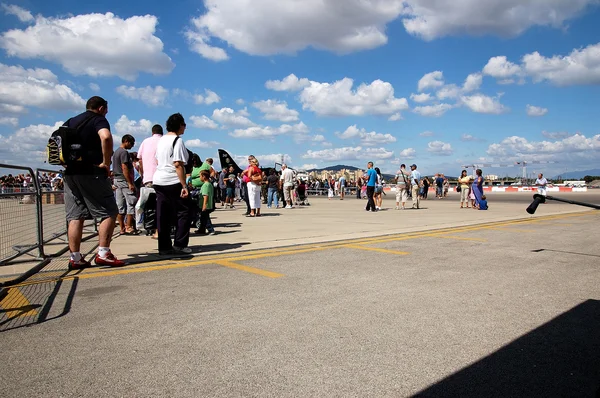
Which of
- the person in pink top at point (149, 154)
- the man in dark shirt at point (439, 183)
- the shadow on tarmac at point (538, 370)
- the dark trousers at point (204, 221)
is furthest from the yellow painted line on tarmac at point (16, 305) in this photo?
the man in dark shirt at point (439, 183)

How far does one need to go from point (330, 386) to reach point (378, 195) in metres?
16.7

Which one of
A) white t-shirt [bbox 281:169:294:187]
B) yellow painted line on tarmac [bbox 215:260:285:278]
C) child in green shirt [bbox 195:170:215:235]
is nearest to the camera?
yellow painted line on tarmac [bbox 215:260:285:278]

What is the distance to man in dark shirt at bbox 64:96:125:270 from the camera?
16.8 ft

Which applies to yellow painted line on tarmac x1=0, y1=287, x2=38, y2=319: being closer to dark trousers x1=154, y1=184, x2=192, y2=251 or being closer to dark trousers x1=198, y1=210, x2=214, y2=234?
dark trousers x1=154, y1=184, x2=192, y2=251

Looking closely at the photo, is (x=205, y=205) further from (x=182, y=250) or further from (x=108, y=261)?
(x=108, y=261)

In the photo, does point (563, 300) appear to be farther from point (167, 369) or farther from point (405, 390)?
point (167, 369)

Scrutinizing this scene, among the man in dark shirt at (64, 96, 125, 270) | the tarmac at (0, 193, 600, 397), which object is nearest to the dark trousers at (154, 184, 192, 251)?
the tarmac at (0, 193, 600, 397)

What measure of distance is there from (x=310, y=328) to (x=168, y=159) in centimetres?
391

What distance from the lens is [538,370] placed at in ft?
8.12

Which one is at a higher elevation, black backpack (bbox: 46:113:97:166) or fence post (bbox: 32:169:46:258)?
black backpack (bbox: 46:113:97:166)

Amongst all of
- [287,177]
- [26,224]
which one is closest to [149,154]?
[26,224]

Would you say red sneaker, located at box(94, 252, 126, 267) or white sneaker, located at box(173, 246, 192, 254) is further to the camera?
white sneaker, located at box(173, 246, 192, 254)

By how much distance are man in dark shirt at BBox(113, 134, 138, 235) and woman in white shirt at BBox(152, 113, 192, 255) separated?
7.38ft

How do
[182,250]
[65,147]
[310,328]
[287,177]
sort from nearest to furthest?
[310,328] < [65,147] < [182,250] < [287,177]
